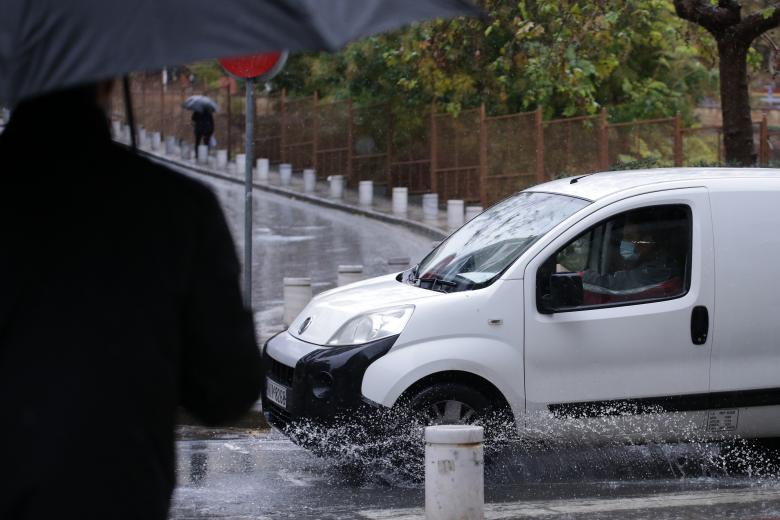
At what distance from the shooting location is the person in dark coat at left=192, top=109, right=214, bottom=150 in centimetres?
3700

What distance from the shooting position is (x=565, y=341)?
7152 mm

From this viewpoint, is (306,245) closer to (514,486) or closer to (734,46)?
(734,46)

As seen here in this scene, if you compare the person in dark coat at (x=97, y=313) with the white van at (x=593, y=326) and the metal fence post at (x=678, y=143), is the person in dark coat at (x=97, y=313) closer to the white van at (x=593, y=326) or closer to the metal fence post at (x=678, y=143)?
the white van at (x=593, y=326)

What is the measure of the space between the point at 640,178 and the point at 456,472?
108 inches

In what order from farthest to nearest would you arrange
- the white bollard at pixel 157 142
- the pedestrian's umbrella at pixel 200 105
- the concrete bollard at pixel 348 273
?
the white bollard at pixel 157 142
the pedestrian's umbrella at pixel 200 105
the concrete bollard at pixel 348 273

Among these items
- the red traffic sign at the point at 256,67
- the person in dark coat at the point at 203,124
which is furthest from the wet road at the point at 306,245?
the person in dark coat at the point at 203,124

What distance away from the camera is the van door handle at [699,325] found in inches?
287

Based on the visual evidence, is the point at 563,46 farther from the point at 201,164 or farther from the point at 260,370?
the point at 201,164

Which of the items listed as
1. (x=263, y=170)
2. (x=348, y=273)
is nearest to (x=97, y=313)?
(x=348, y=273)

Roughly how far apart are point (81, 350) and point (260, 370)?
1.49ft

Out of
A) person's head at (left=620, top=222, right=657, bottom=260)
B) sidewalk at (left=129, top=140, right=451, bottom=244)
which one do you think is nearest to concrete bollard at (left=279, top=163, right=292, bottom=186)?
sidewalk at (left=129, top=140, right=451, bottom=244)

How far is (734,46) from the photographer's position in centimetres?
1484

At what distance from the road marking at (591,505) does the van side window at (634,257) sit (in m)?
1.19

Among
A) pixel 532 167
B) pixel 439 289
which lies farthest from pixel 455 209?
pixel 439 289
